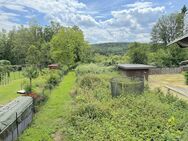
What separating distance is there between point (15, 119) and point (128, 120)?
15.7 feet

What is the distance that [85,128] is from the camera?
1172 centimetres

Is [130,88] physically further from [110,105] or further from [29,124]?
[29,124]

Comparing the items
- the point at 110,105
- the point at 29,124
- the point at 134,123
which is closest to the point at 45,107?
the point at 29,124

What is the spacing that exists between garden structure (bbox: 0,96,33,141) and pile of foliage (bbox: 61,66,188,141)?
6.26 ft

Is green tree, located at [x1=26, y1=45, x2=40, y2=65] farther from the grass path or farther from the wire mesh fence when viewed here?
the wire mesh fence

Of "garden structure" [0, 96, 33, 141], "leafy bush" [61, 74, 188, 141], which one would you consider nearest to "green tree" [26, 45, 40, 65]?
"leafy bush" [61, 74, 188, 141]

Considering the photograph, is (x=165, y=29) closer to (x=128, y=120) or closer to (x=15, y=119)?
(x=128, y=120)

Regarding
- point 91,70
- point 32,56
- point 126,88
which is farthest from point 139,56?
point 126,88

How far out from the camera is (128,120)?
12195 mm

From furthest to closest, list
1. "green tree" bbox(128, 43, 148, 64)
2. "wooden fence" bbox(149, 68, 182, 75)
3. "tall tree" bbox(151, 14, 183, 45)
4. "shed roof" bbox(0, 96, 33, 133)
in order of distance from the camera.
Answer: "tall tree" bbox(151, 14, 183, 45), "green tree" bbox(128, 43, 148, 64), "wooden fence" bbox(149, 68, 182, 75), "shed roof" bbox(0, 96, 33, 133)

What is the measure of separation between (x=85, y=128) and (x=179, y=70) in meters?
42.0

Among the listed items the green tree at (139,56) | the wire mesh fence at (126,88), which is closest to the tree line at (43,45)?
the green tree at (139,56)

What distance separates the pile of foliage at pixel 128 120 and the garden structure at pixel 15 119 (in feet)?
6.26

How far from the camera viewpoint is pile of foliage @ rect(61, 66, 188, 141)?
1047 cm
